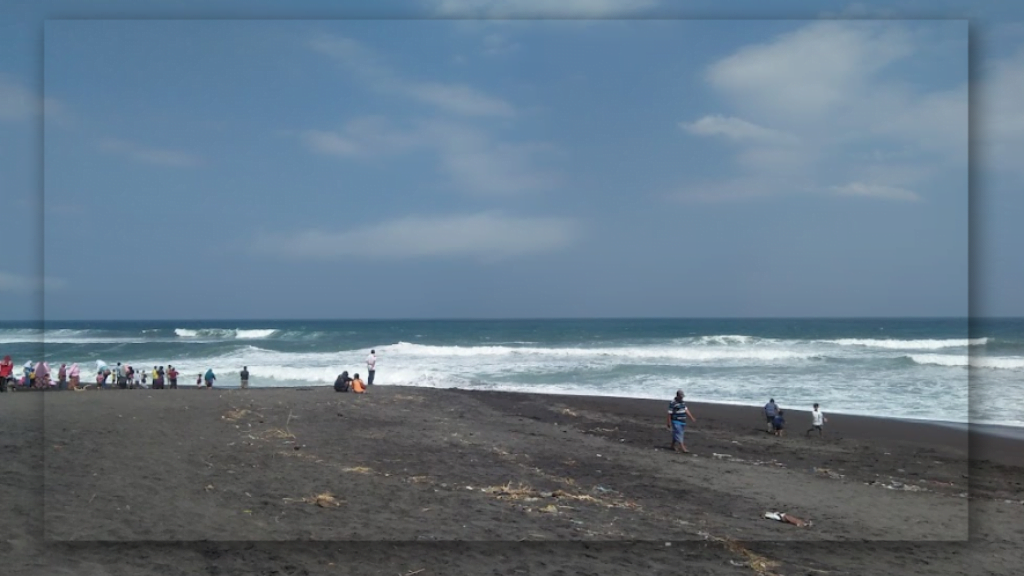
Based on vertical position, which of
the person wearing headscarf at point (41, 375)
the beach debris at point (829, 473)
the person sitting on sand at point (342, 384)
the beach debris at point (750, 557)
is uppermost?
the person wearing headscarf at point (41, 375)

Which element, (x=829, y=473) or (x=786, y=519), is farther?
(x=829, y=473)

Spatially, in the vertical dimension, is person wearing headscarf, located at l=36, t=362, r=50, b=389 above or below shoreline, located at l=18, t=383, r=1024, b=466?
above

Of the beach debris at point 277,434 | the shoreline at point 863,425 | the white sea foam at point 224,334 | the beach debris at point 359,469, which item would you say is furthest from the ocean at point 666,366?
the beach debris at point 359,469

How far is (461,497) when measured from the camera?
8992mm

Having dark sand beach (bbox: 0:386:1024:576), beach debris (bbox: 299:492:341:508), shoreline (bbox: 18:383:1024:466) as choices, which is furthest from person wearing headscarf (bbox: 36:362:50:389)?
beach debris (bbox: 299:492:341:508)

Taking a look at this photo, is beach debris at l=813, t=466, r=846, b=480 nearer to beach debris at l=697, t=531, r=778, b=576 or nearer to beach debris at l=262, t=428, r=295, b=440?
beach debris at l=697, t=531, r=778, b=576

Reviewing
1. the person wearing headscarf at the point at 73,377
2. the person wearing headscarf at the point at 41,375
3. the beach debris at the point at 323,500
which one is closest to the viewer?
the beach debris at the point at 323,500

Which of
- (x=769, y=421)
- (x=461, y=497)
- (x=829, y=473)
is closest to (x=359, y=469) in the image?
(x=461, y=497)

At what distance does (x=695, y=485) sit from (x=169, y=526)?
7091 mm

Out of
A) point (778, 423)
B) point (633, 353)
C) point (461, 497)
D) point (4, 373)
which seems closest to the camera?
point (461, 497)

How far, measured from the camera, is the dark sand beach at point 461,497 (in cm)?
679

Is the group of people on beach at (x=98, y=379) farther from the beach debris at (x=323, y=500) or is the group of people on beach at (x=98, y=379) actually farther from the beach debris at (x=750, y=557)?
the beach debris at (x=750, y=557)

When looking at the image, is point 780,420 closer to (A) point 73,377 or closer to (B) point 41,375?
(B) point 41,375

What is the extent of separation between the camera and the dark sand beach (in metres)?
6.79
